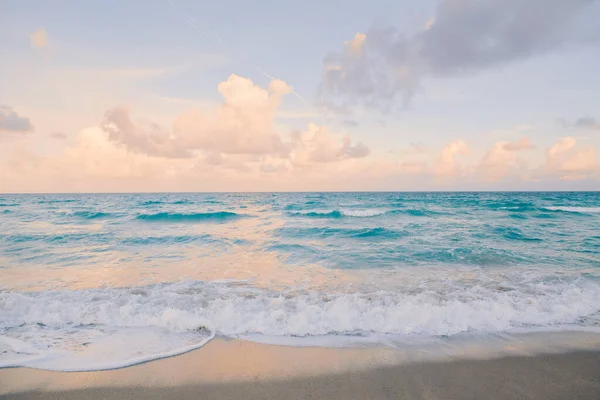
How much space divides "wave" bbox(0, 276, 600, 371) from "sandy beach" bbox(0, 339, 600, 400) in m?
0.35

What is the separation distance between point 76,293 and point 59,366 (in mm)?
3668

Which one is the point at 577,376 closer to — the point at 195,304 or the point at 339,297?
the point at 339,297

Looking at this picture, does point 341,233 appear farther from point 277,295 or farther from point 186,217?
point 186,217

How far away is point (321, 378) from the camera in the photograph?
3.99m

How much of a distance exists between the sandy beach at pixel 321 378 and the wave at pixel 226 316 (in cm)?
35

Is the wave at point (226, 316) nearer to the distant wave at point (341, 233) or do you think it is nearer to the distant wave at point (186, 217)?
the distant wave at point (341, 233)

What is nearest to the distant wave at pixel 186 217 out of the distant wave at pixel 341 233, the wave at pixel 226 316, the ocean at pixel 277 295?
the distant wave at pixel 341 233

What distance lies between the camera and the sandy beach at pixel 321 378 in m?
3.73

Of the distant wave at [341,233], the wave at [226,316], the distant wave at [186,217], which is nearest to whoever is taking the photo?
the wave at [226,316]

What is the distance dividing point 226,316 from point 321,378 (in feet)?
8.06

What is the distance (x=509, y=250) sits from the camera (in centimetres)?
1285

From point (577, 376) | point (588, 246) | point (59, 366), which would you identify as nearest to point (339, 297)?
point (577, 376)

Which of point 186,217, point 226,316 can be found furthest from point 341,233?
point 186,217

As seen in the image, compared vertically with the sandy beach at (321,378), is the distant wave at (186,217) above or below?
below
